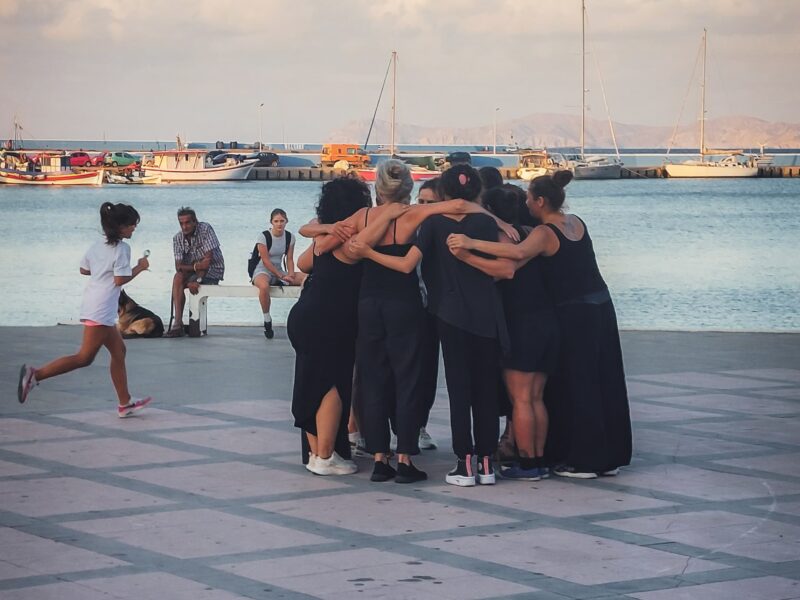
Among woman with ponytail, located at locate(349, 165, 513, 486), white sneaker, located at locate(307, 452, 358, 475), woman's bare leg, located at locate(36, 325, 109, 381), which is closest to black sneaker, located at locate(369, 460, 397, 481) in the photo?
white sneaker, located at locate(307, 452, 358, 475)

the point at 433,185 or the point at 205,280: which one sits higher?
the point at 433,185

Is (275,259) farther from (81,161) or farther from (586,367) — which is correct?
(81,161)

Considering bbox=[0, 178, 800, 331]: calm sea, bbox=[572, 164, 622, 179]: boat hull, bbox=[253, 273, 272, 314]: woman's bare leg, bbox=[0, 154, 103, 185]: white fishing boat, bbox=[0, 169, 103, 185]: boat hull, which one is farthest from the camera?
bbox=[572, 164, 622, 179]: boat hull

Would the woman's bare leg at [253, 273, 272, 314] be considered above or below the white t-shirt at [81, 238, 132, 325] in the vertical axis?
below

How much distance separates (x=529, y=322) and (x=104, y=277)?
3.02 m

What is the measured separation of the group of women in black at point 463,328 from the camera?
726cm

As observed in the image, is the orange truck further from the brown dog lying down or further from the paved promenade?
the paved promenade

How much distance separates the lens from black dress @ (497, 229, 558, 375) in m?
7.37

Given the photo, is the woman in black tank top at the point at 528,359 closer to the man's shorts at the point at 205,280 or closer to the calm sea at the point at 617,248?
the man's shorts at the point at 205,280

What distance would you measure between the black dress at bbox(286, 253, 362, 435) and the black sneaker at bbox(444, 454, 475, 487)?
743 mm

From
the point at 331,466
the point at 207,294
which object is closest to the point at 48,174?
the point at 207,294

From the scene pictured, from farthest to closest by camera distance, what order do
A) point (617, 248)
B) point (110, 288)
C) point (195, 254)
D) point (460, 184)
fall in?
point (617, 248), point (195, 254), point (110, 288), point (460, 184)

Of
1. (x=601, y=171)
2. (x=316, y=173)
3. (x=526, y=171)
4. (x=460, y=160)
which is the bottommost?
(x=601, y=171)

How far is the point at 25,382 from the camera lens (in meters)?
9.33
